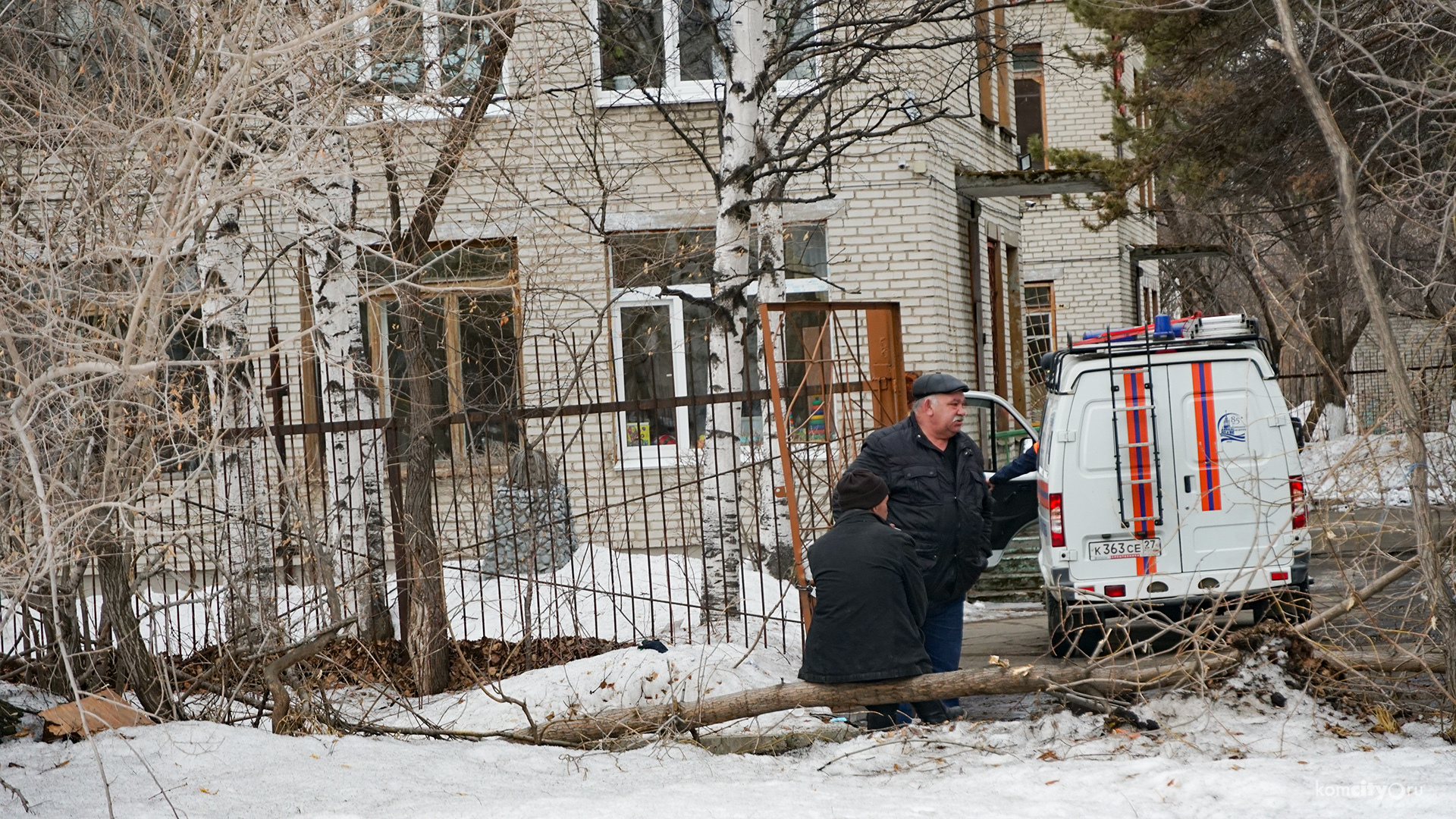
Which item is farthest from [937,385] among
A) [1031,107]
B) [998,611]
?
[1031,107]

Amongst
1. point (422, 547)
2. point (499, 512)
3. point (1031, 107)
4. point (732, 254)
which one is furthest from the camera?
point (1031, 107)

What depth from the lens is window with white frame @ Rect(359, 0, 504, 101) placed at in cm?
634

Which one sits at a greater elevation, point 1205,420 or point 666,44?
point 666,44

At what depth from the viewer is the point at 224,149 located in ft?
16.0

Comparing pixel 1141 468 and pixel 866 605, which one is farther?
pixel 1141 468

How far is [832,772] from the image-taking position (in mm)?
5668

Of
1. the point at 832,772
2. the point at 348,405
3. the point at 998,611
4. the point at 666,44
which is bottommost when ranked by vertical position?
the point at 998,611

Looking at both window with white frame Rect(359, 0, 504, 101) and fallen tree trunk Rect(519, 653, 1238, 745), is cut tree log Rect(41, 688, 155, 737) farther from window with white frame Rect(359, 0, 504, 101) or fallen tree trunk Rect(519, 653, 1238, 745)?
window with white frame Rect(359, 0, 504, 101)

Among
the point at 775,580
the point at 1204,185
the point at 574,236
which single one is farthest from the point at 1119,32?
the point at 775,580

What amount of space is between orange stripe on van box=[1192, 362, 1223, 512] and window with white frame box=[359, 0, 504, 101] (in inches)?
185

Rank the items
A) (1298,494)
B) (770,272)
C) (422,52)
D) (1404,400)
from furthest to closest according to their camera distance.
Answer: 1. (770,272)
2. (1298,494)
3. (422,52)
4. (1404,400)

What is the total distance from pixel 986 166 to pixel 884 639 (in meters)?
10.6

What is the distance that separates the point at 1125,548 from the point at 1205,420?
935mm

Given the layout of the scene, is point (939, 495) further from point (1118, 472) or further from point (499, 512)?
point (499, 512)
